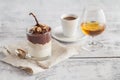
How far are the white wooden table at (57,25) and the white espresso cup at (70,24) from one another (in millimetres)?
141

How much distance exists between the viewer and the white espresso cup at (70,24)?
1451 millimetres

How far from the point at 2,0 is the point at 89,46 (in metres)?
0.82

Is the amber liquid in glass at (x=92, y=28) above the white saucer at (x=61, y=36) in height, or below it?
above

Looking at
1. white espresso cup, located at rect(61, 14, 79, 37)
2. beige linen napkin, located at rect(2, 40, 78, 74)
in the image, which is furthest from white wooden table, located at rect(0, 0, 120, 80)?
white espresso cup, located at rect(61, 14, 79, 37)

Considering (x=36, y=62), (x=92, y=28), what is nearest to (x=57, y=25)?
(x=92, y=28)

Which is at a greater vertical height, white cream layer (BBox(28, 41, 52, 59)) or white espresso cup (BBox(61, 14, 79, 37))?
white espresso cup (BBox(61, 14, 79, 37))

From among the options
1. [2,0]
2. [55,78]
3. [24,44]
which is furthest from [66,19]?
[2,0]

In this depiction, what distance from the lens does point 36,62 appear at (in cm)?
129

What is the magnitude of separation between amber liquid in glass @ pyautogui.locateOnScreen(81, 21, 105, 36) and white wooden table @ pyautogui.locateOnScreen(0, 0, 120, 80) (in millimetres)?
78

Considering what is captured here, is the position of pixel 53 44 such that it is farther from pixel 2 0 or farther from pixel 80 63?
pixel 2 0

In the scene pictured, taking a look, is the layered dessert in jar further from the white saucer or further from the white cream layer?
the white saucer

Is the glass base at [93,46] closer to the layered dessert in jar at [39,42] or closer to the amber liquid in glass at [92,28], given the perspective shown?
the amber liquid in glass at [92,28]

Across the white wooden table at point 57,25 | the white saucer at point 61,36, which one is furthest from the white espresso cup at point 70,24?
the white wooden table at point 57,25

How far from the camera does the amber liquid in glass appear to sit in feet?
4.60
